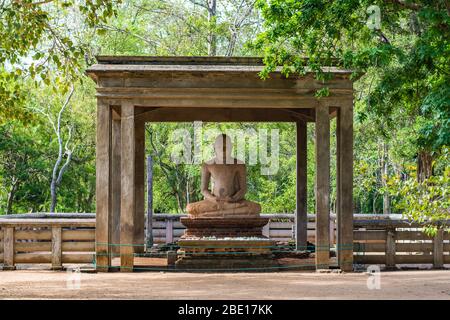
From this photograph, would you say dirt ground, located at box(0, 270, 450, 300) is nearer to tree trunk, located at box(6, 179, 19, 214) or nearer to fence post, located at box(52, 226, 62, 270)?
fence post, located at box(52, 226, 62, 270)

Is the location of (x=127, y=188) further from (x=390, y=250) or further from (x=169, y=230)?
(x=169, y=230)

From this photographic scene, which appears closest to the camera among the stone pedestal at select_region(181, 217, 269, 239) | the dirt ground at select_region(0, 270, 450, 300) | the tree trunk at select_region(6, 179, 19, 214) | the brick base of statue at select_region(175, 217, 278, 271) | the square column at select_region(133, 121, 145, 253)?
the dirt ground at select_region(0, 270, 450, 300)

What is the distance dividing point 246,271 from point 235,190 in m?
3.14

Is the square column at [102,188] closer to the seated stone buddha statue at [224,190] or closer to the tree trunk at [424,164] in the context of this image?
the seated stone buddha statue at [224,190]

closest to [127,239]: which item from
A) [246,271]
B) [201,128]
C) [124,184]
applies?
[124,184]

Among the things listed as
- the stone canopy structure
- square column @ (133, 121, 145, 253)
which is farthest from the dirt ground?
square column @ (133, 121, 145, 253)

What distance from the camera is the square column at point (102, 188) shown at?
43.1 ft

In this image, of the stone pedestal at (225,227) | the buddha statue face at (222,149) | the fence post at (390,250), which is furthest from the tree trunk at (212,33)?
the fence post at (390,250)

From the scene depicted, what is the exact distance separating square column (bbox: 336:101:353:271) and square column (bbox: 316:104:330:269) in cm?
25

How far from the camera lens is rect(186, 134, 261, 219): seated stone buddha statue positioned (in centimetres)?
1568

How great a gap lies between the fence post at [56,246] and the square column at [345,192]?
16.9ft

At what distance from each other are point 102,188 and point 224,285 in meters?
3.18

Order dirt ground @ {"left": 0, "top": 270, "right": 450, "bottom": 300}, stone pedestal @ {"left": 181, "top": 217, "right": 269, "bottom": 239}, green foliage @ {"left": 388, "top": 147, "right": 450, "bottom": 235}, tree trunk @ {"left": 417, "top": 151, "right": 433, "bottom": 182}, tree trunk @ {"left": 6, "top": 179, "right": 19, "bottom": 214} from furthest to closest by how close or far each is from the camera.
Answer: tree trunk @ {"left": 6, "top": 179, "right": 19, "bottom": 214} < tree trunk @ {"left": 417, "top": 151, "right": 433, "bottom": 182} < stone pedestal @ {"left": 181, "top": 217, "right": 269, "bottom": 239} < green foliage @ {"left": 388, "top": 147, "right": 450, "bottom": 235} < dirt ground @ {"left": 0, "top": 270, "right": 450, "bottom": 300}

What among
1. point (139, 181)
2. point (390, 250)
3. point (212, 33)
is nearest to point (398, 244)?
point (390, 250)
